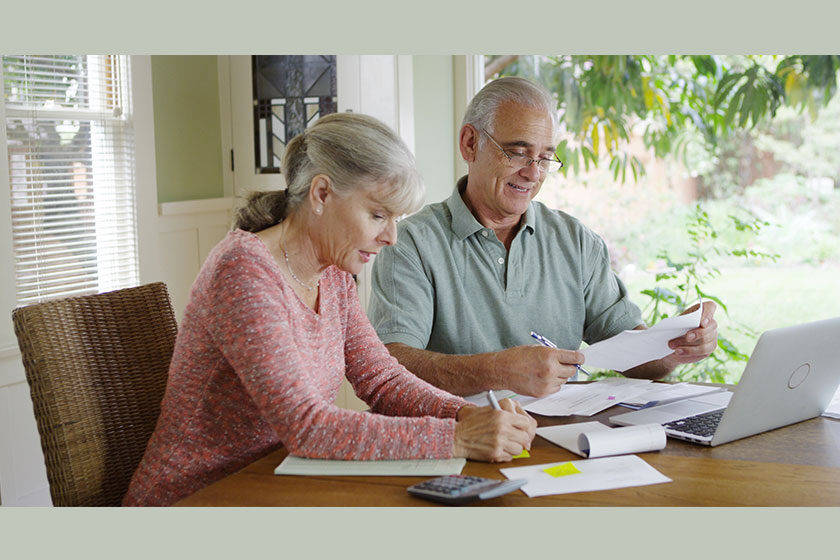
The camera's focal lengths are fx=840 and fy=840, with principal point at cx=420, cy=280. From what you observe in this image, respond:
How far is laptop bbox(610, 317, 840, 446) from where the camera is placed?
1.43m

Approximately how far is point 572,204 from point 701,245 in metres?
0.62

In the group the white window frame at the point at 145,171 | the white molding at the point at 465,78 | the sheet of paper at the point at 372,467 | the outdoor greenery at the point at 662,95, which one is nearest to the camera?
the sheet of paper at the point at 372,467

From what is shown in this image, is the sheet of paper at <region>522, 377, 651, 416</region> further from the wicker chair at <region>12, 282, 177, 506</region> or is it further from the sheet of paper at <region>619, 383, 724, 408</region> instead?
the wicker chair at <region>12, 282, 177, 506</region>

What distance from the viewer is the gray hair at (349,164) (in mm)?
1493

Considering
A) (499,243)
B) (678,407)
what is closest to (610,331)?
(499,243)

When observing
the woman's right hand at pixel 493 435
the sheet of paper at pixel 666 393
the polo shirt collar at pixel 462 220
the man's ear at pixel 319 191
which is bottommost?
the sheet of paper at pixel 666 393

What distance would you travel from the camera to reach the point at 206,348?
143 centimetres

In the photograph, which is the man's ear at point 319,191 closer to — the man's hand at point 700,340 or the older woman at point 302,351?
the older woman at point 302,351

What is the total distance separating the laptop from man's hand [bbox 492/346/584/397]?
0.14 metres

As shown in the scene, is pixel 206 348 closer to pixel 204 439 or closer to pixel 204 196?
pixel 204 439

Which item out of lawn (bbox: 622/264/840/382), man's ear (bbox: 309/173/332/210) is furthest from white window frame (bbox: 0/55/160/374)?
lawn (bbox: 622/264/840/382)

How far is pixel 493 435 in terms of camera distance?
4.57 feet

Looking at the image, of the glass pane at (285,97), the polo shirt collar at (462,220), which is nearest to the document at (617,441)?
the polo shirt collar at (462,220)

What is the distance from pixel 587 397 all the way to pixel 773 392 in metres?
0.41
